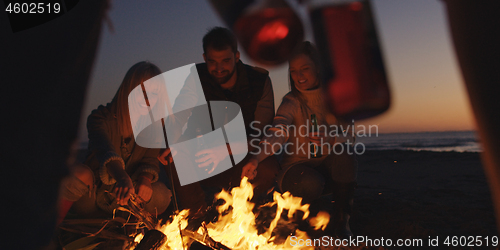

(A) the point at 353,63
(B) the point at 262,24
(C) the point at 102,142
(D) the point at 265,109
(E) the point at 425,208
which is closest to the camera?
(A) the point at 353,63

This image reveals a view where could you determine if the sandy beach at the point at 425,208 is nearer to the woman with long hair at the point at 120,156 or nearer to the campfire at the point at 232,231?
the campfire at the point at 232,231

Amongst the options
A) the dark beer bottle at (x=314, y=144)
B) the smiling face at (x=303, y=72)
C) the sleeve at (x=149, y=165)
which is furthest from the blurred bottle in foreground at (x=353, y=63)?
the sleeve at (x=149, y=165)

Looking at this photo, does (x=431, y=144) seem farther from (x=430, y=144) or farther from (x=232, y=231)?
(x=232, y=231)

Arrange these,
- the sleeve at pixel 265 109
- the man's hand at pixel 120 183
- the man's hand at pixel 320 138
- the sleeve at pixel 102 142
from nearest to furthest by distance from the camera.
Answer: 1. the man's hand at pixel 120 183
2. the sleeve at pixel 102 142
3. the man's hand at pixel 320 138
4. the sleeve at pixel 265 109

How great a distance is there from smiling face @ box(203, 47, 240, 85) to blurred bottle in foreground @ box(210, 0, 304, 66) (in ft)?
4.10

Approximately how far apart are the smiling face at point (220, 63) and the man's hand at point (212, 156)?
0.65 m

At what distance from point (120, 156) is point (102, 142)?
0.51ft

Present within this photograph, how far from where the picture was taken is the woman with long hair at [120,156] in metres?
1.86

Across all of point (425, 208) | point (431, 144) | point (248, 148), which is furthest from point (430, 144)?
point (248, 148)

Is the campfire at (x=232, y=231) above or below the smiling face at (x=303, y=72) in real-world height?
below

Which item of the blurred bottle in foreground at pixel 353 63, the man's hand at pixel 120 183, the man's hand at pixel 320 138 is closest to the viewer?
the blurred bottle in foreground at pixel 353 63

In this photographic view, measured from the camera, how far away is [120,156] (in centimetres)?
199

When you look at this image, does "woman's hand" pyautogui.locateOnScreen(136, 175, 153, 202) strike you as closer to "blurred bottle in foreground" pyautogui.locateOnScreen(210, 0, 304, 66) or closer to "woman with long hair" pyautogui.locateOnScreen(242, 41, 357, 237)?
"woman with long hair" pyautogui.locateOnScreen(242, 41, 357, 237)

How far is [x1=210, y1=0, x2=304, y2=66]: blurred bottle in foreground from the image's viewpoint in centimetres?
99
